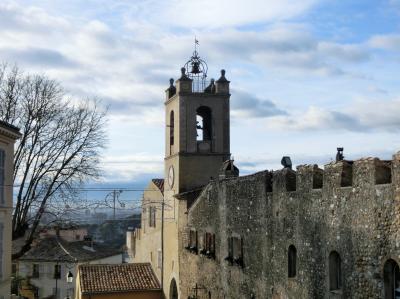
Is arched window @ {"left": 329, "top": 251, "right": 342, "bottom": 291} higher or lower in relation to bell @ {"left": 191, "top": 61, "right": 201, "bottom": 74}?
lower

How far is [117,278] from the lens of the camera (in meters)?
31.3

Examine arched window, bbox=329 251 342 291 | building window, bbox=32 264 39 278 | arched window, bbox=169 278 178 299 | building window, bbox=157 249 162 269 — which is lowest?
building window, bbox=32 264 39 278

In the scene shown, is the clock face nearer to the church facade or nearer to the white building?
the church facade

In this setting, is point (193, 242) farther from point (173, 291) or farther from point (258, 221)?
point (258, 221)

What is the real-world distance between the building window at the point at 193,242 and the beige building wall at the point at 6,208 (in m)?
7.56

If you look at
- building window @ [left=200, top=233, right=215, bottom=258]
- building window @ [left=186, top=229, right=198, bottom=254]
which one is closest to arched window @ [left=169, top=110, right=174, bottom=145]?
building window @ [left=186, top=229, right=198, bottom=254]

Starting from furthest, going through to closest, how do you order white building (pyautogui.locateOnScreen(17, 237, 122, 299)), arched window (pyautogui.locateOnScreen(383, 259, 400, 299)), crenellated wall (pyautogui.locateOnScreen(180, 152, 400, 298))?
1. white building (pyautogui.locateOnScreen(17, 237, 122, 299))
2. crenellated wall (pyautogui.locateOnScreen(180, 152, 400, 298))
3. arched window (pyautogui.locateOnScreen(383, 259, 400, 299))

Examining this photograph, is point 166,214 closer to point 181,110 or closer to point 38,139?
point 181,110

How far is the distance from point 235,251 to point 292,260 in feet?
14.6

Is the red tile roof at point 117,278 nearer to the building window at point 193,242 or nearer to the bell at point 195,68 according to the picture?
the building window at point 193,242

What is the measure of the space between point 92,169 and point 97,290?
26.1ft

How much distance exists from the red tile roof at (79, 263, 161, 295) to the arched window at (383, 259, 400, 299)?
793 inches

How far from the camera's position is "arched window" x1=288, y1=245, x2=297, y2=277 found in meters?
15.8

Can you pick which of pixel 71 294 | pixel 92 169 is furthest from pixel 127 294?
pixel 71 294
